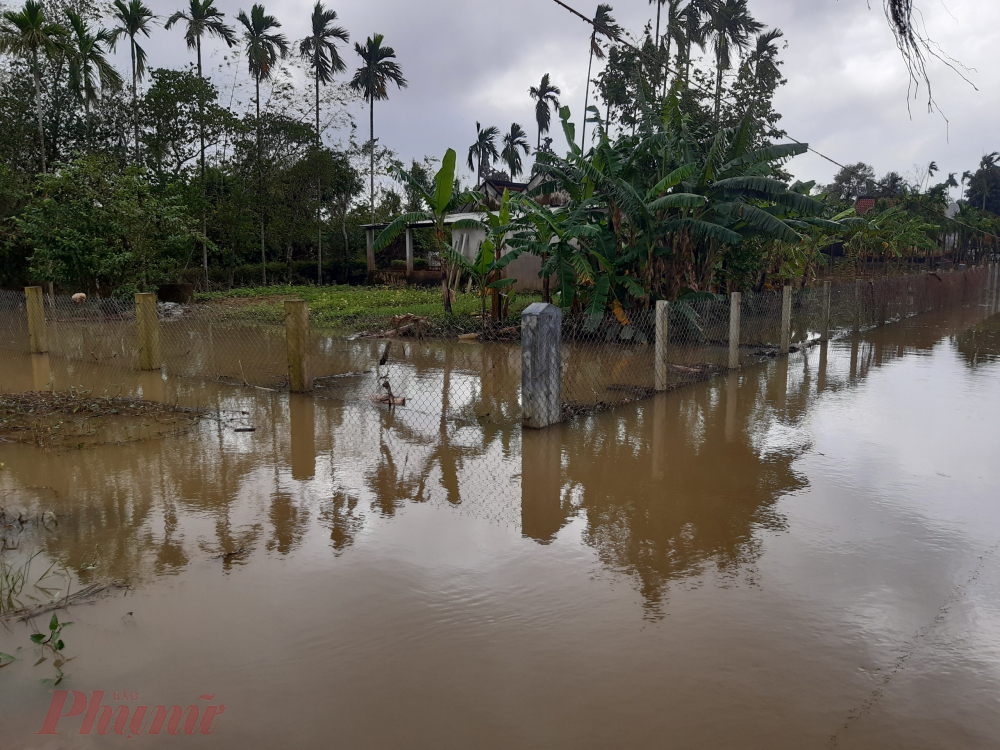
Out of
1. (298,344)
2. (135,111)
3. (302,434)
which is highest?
(135,111)

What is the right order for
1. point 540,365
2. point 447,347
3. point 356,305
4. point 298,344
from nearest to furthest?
1. point 540,365
2. point 298,344
3. point 447,347
4. point 356,305

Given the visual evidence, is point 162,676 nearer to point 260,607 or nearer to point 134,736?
point 134,736

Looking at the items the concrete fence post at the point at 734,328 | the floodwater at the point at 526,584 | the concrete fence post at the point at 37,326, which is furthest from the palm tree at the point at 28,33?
the concrete fence post at the point at 734,328

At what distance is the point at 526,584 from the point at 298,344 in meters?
5.38

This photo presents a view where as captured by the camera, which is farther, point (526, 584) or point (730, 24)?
point (730, 24)

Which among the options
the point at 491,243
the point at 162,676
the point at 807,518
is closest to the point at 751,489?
the point at 807,518

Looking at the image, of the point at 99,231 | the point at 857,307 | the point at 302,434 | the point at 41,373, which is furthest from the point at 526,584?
the point at 99,231

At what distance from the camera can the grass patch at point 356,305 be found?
1684 centimetres

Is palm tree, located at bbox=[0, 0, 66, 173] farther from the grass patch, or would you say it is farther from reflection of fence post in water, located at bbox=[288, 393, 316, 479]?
reflection of fence post in water, located at bbox=[288, 393, 316, 479]

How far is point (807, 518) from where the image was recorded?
493cm

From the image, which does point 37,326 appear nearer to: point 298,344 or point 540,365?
point 298,344

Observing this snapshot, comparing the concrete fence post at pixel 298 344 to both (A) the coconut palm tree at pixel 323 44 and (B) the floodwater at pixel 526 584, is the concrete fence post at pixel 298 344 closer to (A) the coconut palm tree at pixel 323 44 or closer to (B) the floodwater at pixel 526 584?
(B) the floodwater at pixel 526 584

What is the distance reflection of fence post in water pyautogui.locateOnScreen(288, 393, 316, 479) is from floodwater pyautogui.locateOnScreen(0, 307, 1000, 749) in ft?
0.19

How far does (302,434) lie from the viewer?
706cm
